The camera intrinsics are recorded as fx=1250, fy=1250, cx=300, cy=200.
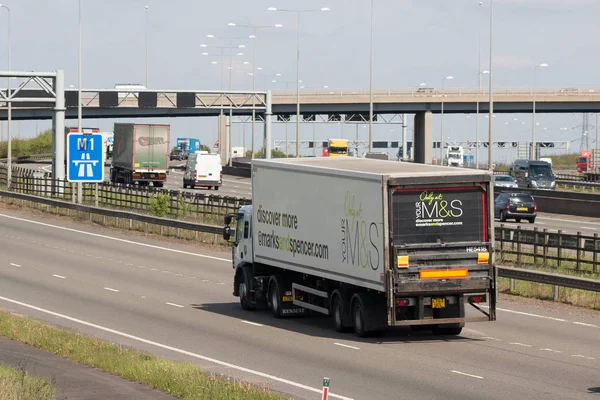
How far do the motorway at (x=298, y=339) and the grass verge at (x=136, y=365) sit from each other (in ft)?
3.75

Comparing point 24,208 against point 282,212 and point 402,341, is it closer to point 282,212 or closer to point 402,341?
point 282,212

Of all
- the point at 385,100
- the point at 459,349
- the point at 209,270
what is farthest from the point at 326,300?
the point at 385,100

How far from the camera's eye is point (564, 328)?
23.6 metres

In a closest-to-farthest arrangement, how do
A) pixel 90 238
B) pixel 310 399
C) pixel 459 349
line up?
pixel 310 399
pixel 459 349
pixel 90 238

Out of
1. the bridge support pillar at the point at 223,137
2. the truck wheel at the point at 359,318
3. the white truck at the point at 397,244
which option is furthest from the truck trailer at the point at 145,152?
the truck wheel at the point at 359,318

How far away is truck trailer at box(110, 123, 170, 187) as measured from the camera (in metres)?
80.7

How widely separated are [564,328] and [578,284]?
10.4 ft

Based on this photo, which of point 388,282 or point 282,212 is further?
point 282,212

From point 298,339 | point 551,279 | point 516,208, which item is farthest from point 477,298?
point 516,208

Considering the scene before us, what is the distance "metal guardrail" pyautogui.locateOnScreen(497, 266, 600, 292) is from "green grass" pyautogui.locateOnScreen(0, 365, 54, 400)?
14559 millimetres

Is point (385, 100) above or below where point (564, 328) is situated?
above

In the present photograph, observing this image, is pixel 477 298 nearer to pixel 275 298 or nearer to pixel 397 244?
pixel 397 244

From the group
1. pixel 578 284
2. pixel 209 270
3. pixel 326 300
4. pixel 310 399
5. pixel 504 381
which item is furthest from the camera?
pixel 209 270

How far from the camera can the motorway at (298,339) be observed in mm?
17141
